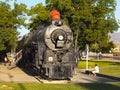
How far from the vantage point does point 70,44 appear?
2664 centimetres

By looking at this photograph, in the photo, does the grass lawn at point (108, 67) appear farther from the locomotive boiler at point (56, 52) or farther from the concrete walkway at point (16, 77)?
the concrete walkway at point (16, 77)

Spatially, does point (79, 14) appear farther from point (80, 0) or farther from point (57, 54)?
point (57, 54)

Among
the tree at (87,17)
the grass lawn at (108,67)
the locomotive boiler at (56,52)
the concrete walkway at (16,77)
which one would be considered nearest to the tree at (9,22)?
the tree at (87,17)

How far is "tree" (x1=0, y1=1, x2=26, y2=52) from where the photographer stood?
164 ft

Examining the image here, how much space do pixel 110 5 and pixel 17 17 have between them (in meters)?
14.9

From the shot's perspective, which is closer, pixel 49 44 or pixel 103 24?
pixel 49 44

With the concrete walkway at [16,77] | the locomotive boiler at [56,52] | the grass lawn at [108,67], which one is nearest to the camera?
the locomotive boiler at [56,52]

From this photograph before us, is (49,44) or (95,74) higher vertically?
(49,44)

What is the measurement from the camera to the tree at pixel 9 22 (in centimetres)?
5012

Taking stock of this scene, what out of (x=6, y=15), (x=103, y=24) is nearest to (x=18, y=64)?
(x=6, y=15)

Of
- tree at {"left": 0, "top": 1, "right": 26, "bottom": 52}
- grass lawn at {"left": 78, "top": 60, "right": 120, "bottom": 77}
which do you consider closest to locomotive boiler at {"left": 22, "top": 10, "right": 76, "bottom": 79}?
grass lawn at {"left": 78, "top": 60, "right": 120, "bottom": 77}

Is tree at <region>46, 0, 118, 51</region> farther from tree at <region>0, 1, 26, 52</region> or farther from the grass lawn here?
tree at <region>0, 1, 26, 52</region>

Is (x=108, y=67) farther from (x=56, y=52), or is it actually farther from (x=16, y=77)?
(x=56, y=52)

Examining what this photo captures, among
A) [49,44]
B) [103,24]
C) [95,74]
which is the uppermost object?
[103,24]
